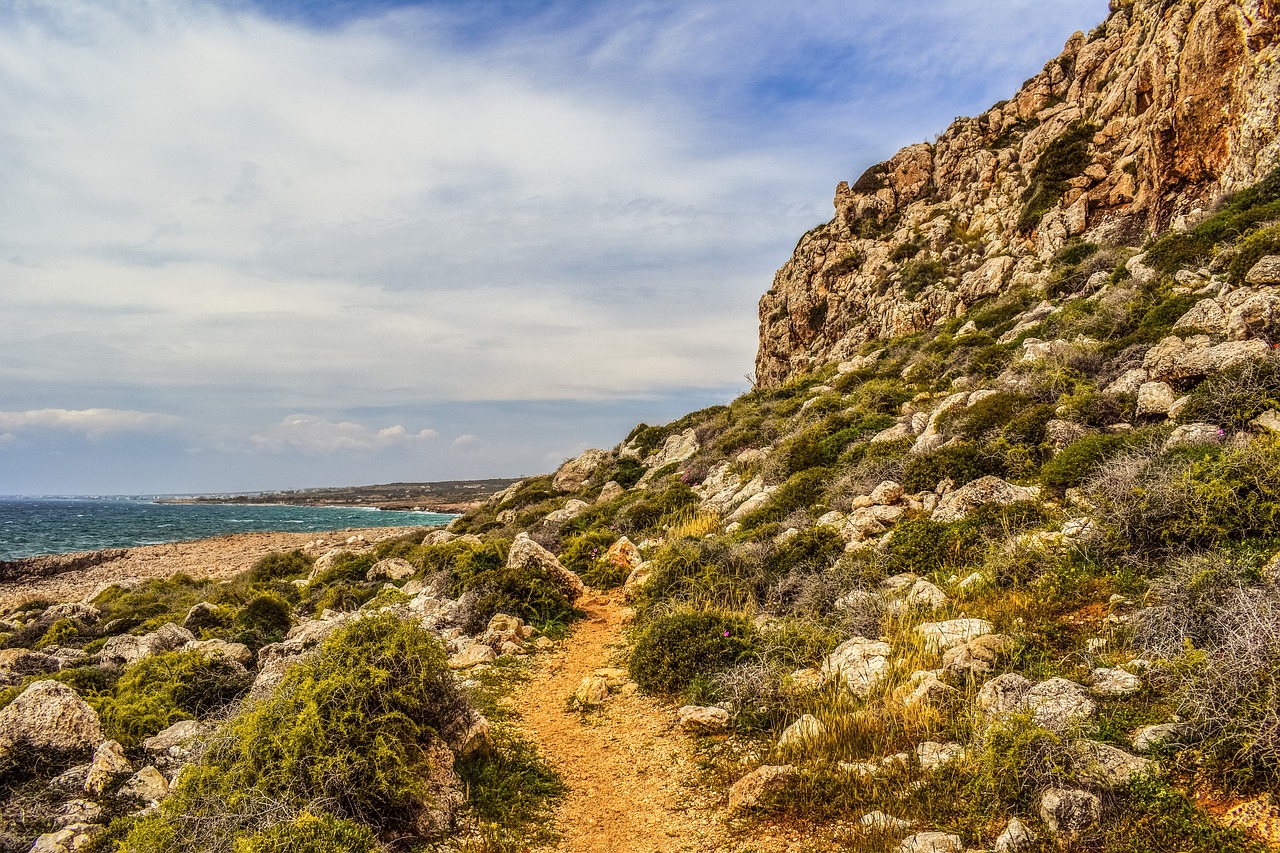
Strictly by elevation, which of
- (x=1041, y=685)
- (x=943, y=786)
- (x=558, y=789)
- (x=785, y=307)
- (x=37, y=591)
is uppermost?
(x=785, y=307)

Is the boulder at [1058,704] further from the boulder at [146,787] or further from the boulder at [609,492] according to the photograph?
the boulder at [609,492]

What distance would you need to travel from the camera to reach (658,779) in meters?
6.01

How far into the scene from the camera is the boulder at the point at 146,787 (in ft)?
16.7

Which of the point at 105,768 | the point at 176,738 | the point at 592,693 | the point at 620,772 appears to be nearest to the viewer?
the point at 105,768

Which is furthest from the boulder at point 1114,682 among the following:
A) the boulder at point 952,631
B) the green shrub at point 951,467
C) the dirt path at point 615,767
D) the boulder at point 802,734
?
the green shrub at point 951,467

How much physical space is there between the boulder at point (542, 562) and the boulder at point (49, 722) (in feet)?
24.0

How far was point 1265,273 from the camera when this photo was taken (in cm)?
1101

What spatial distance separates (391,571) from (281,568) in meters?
10.9

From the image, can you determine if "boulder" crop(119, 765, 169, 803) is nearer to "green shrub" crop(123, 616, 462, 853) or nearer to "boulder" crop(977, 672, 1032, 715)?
"green shrub" crop(123, 616, 462, 853)

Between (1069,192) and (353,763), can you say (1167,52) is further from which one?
(353,763)

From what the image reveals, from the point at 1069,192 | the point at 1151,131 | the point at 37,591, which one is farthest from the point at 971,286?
the point at 37,591

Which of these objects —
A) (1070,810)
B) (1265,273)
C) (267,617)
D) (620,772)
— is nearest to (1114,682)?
(1070,810)

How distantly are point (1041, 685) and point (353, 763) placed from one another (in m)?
5.73

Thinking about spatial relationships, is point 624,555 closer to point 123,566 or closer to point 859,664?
point 859,664
